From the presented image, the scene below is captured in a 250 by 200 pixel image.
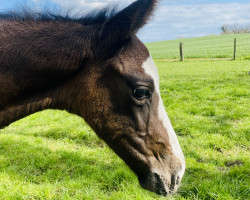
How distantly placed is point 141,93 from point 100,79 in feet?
1.17

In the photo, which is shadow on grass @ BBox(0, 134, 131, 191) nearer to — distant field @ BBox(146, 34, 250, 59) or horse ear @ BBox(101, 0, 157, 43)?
horse ear @ BBox(101, 0, 157, 43)

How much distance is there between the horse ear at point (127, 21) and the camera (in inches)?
73.6

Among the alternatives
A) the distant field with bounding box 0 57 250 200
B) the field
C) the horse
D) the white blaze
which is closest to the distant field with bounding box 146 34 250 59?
the field

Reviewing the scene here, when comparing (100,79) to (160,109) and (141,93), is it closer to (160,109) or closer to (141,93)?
(141,93)

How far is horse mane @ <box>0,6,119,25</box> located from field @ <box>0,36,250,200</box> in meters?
2.19

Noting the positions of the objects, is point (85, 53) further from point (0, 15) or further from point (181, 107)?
point (181, 107)

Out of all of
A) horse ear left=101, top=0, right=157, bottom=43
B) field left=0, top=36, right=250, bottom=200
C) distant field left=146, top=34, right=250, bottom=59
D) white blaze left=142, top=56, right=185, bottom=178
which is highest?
horse ear left=101, top=0, right=157, bottom=43

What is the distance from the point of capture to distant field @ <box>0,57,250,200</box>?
328cm

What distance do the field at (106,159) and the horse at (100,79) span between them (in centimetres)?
126

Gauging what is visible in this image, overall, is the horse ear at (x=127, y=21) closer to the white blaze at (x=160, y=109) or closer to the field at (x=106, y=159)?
the white blaze at (x=160, y=109)

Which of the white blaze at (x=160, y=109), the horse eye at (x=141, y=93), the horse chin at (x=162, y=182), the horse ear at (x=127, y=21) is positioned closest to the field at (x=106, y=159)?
the horse chin at (x=162, y=182)

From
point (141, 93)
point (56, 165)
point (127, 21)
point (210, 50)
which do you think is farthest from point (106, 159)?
point (210, 50)

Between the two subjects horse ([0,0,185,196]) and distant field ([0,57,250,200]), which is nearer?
horse ([0,0,185,196])

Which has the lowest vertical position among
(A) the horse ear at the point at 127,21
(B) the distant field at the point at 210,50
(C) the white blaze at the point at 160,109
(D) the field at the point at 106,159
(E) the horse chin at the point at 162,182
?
(B) the distant field at the point at 210,50
